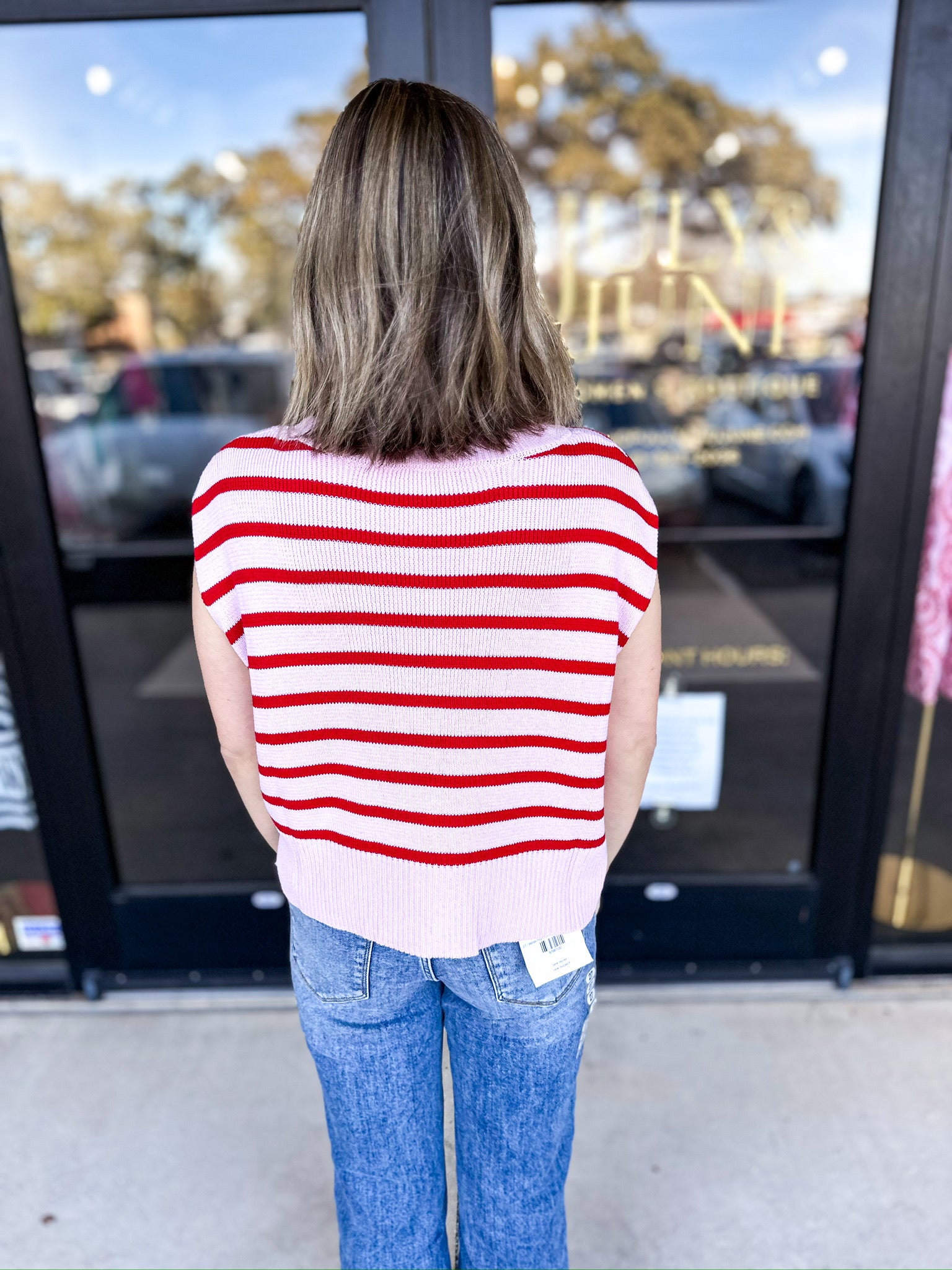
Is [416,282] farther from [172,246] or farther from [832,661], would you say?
[172,246]

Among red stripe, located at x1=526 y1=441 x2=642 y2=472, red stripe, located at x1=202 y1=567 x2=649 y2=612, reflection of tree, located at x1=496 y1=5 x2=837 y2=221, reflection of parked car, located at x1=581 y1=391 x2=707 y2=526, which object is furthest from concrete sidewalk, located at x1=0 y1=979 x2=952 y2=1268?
reflection of tree, located at x1=496 y1=5 x2=837 y2=221

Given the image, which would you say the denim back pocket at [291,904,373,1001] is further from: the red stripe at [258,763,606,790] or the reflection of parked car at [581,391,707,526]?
the reflection of parked car at [581,391,707,526]

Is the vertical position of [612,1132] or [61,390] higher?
[61,390]

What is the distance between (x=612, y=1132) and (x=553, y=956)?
1043 mm

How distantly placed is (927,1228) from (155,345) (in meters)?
5.35

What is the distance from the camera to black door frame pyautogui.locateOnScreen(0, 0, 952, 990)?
5.48 feet

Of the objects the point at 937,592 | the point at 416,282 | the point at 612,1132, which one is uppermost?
the point at 416,282

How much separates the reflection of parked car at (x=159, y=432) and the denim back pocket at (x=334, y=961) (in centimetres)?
388

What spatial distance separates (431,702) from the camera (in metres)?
0.91

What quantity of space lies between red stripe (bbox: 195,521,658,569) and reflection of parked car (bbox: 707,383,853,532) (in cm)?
155

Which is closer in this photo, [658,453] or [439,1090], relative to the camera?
[439,1090]

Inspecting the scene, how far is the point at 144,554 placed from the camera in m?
2.63

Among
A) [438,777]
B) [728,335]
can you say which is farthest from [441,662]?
[728,335]

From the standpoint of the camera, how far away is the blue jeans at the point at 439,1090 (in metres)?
1.05
